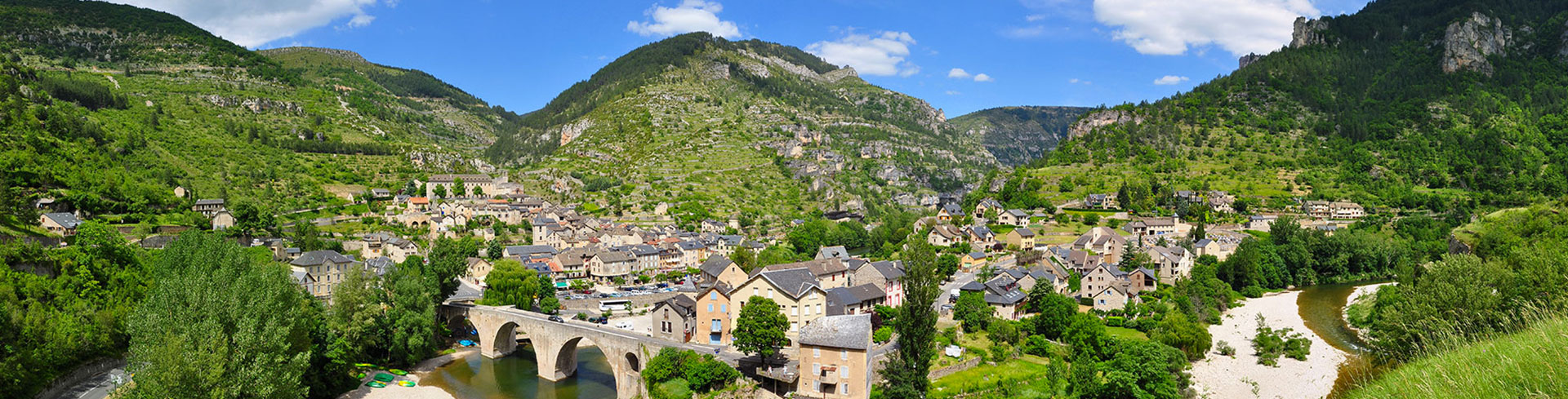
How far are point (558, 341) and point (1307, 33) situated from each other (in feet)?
571

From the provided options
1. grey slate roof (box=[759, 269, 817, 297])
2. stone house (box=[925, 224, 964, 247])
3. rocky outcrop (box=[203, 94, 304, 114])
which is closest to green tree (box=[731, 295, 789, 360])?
grey slate roof (box=[759, 269, 817, 297])

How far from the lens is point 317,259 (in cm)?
6344

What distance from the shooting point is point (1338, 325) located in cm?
5791

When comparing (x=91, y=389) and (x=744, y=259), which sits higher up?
(x=744, y=259)

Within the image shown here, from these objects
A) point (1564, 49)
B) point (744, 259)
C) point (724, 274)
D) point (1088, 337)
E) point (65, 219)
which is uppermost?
point (1564, 49)

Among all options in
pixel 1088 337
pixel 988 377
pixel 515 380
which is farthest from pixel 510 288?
pixel 1088 337

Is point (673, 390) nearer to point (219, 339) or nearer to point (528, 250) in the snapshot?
point (219, 339)

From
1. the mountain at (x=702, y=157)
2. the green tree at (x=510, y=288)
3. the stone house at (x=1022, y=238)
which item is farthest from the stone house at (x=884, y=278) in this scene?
the mountain at (x=702, y=157)

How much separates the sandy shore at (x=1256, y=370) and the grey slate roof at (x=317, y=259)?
214 feet

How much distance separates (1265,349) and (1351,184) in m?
77.5

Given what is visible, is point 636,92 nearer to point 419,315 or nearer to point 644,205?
point 644,205

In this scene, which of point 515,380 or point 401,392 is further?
point 515,380

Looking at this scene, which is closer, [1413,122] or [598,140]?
[1413,122]

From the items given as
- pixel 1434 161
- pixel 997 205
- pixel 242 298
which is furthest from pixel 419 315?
pixel 1434 161
